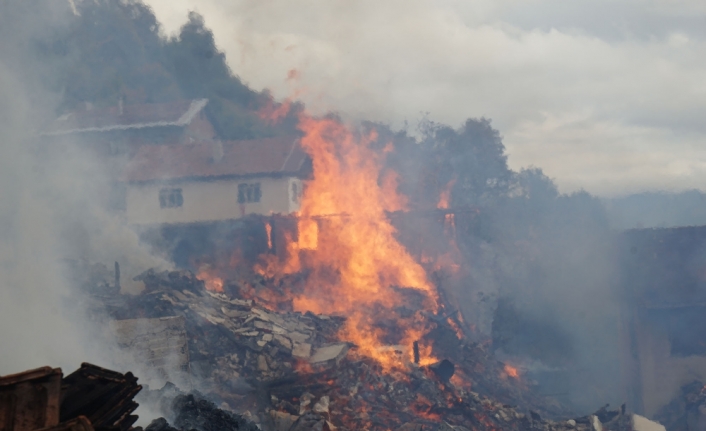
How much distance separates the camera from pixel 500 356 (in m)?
25.1

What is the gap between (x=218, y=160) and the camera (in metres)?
37.5

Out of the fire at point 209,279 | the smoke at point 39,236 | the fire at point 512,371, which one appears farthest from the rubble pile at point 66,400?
the fire at point 512,371

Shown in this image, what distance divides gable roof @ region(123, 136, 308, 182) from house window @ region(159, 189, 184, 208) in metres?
0.75

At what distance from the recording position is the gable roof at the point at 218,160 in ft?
120

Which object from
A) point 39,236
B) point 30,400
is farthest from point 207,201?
point 30,400

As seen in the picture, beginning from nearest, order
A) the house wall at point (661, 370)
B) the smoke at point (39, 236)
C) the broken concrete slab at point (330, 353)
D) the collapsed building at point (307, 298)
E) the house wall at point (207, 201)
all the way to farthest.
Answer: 1. the smoke at point (39, 236)
2. the collapsed building at point (307, 298)
3. the broken concrete slab at point (330, 353)
4. the house wall at point (661, 370)
5. the house wall at point (207, 201)

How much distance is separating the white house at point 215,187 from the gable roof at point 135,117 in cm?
570

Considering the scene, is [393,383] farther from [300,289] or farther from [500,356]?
[500,356]

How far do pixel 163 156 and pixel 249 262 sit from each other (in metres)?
15.1

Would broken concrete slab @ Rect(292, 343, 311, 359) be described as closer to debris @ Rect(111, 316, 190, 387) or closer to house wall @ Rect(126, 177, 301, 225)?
debris @ Rect(111, 316, 190, 387)

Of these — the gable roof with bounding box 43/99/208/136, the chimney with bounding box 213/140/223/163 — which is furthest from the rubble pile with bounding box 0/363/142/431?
the gable roof with bounding box 43/99/208/136

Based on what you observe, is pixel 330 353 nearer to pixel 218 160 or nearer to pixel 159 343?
pixel 159 343

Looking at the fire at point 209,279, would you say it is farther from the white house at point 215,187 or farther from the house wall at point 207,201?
the house wall at point 207,201

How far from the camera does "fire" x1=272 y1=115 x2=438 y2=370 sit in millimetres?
20312
